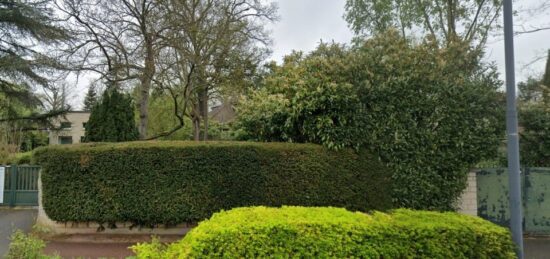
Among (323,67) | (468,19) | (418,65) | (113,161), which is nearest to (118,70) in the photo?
(113,161)

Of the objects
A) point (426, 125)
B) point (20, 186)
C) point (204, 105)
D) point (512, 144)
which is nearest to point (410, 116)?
point (426, 125)

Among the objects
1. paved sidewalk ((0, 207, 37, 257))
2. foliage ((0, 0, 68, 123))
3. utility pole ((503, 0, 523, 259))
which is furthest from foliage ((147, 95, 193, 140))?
utility pole ((503, 0, 523, 259))

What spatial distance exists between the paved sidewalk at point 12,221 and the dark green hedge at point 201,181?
1.18 metres

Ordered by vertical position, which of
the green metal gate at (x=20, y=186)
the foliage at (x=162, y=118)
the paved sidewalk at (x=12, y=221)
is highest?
the foliage at (x=162, y=118)

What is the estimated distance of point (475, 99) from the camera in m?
6.82

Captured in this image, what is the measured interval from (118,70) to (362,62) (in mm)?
10855

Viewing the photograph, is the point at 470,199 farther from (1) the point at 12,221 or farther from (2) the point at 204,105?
(2) the point at 204,105

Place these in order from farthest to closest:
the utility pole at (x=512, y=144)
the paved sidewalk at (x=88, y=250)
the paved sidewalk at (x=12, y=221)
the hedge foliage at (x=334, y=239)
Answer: the paved sidewalk at (x=12, y=221), the paved sidewalk at (x=88, y=250), the utility pole at (x=512, y=144), the hedge foliage at (x=334, y=239)

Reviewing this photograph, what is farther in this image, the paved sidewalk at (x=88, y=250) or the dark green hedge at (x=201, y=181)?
the dark green hedge at (x=201, y=181)

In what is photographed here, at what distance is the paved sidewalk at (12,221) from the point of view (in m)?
6.85

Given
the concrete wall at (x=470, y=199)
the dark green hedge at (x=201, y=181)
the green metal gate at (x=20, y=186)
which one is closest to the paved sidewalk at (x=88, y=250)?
the dark green hedge at (x=201, y=181)

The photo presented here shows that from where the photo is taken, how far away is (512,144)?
4332 millimetres

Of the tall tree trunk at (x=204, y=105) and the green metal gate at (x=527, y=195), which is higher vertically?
the tall tree trunk at (x=204, y=105)

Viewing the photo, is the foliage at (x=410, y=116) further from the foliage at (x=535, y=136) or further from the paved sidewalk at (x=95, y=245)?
the paved sidewalk at (x=95, y=245)
